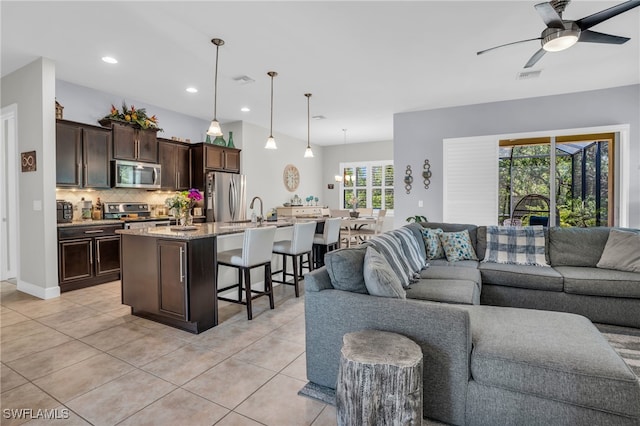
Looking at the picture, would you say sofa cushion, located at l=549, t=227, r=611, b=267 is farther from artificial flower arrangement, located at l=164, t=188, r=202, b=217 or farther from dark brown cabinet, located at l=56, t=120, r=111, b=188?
dark brown cabinet, located at l=56, t=120, r=111, b=188

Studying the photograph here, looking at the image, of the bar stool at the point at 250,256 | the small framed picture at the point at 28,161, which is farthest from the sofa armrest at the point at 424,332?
the small framed picture at the point at 28,161

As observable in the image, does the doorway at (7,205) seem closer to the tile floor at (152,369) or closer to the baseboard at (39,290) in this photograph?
the baseboard at (39,290)

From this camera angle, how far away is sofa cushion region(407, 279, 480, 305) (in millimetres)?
2379

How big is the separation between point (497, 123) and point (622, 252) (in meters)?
2.86

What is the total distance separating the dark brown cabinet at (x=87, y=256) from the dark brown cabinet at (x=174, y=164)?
1.24 meters

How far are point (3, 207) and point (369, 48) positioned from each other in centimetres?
551

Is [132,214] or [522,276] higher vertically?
[132,214]

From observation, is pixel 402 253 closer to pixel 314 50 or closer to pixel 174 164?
pixel 314 50

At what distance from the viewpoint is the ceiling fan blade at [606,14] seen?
212 centimetres

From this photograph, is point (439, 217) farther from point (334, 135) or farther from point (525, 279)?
point (334, 135)

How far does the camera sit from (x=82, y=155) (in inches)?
174

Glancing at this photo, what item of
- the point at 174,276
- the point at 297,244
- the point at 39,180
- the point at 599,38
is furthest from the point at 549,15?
the point at 39,180

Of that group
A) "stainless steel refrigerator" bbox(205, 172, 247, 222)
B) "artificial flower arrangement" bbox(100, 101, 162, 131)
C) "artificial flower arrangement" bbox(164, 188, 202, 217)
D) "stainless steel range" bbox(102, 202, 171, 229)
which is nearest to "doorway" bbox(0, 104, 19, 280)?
"stainless steel range" bbox(102, 202, 171, 229)

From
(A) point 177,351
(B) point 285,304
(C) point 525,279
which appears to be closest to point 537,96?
(C) point 525,279
